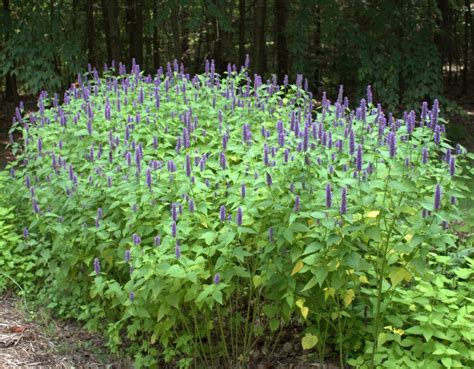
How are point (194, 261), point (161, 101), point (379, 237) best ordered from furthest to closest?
1. point (161, 101)
2. point (194, 261)
3. point (379, 237)

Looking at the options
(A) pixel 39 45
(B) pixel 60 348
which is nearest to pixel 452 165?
(B) pixel 60 348

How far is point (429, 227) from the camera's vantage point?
8.27ft

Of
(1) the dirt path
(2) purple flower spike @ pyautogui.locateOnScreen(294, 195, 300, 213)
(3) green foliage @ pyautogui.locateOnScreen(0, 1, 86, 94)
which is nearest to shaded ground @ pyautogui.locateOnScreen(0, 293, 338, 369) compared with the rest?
(1) the dirt path

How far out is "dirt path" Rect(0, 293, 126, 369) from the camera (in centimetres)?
355

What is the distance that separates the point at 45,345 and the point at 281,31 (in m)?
9.59

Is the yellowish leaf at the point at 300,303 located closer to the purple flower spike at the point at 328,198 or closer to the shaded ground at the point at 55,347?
the purple flower spike at the point at 328,198

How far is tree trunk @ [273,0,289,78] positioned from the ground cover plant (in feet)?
28.0

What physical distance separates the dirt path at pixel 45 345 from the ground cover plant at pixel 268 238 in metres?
0.14

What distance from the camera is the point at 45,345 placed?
12.2ft

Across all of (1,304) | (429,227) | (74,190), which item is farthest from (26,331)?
(429,227)

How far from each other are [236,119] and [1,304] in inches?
86.6

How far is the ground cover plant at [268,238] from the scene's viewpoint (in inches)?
103

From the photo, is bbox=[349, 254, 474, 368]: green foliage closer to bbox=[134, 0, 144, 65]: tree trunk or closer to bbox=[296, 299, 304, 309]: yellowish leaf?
bbox=[296, 299, 304, 309]: yellowish leaf

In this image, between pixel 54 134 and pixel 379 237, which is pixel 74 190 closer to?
pixel 54 134
